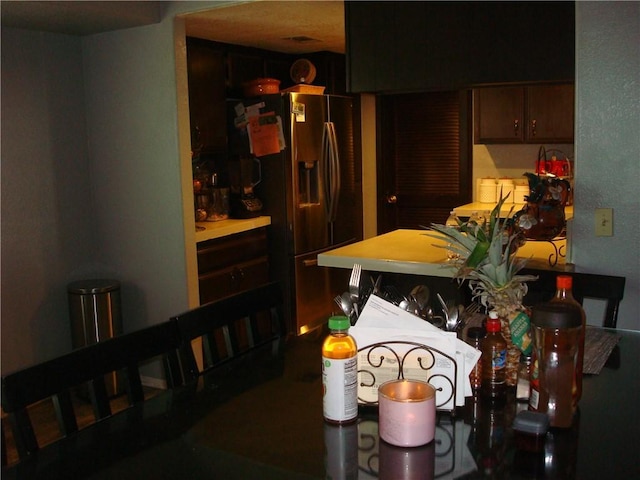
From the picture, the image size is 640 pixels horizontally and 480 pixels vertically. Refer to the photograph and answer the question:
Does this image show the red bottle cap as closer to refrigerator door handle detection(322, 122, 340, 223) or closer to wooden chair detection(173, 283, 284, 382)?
wooden chair detection(173, 283, 284, 382)

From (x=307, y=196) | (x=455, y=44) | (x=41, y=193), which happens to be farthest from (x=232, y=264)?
(x=455, y=44)

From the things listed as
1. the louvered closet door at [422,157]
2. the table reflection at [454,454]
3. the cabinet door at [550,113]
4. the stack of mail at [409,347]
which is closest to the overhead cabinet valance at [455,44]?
the stack of mail at [409,347]

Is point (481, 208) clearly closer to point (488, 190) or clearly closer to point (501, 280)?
point (488, 190)

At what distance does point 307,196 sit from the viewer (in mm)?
4711

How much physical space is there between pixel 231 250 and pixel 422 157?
209cm

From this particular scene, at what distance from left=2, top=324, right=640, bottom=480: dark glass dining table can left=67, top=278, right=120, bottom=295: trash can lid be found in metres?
2.26

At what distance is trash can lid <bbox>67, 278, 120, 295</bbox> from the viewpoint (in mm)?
3688

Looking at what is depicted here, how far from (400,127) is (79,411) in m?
3.41

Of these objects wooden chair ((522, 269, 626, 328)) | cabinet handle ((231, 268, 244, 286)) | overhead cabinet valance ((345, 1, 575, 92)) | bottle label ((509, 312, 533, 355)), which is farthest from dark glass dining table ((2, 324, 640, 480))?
cabinet handle ((231, 268, 244, 286))

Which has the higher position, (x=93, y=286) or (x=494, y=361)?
(x=494, y=361)

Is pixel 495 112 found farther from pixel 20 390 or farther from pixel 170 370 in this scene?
pixel 20 390

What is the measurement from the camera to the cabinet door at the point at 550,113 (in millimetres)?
4766

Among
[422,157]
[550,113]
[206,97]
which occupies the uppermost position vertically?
[206,97]

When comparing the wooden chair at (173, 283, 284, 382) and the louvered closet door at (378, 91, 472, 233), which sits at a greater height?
the louvered closet door at (378, 91, 472, 233)
